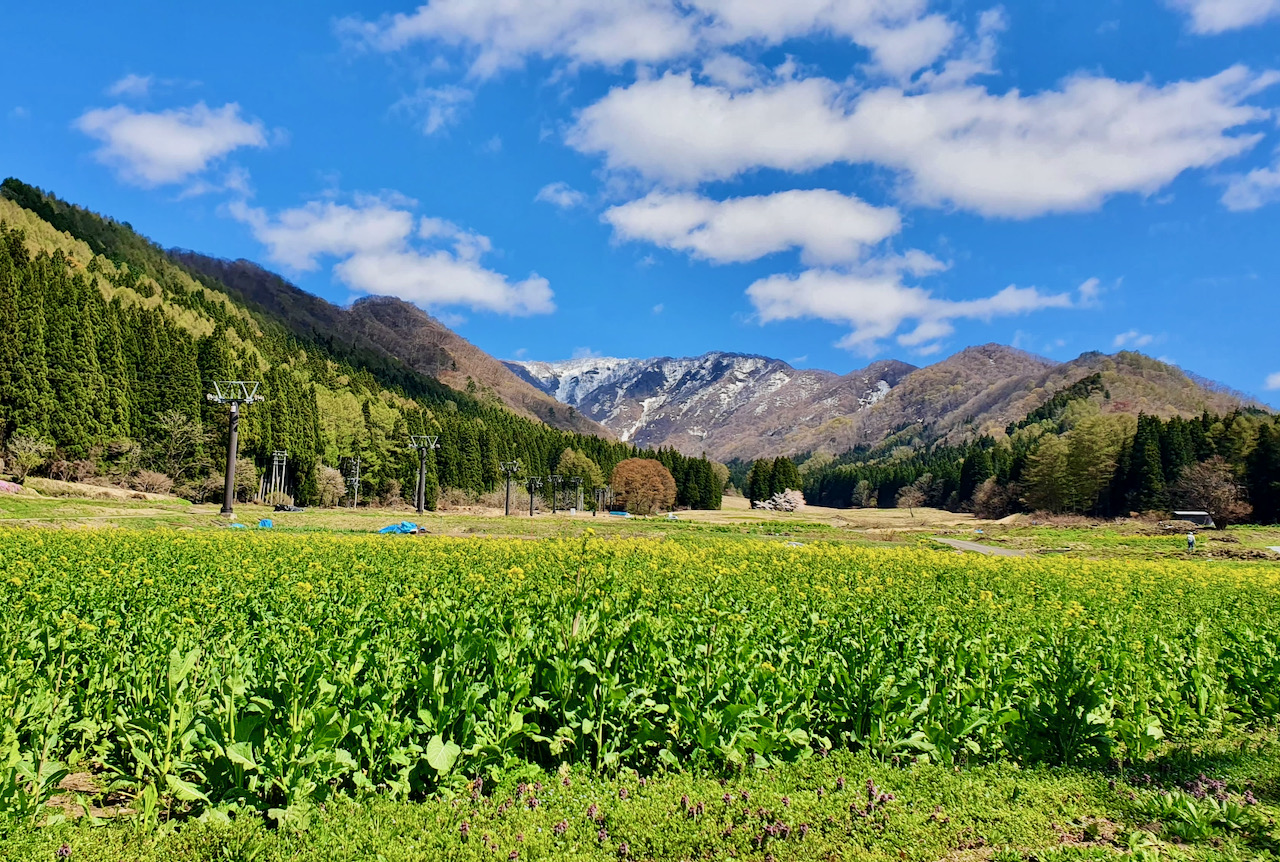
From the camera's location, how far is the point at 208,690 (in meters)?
5.41

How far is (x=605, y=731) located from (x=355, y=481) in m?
82.1

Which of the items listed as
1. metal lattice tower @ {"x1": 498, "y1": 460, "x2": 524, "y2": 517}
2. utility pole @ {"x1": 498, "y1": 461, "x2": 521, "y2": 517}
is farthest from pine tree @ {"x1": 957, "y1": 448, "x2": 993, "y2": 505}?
utility pole @ {"x1": 498, "y1": 461, "x2": 521, "y2": 517}

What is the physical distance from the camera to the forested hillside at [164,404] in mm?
50938

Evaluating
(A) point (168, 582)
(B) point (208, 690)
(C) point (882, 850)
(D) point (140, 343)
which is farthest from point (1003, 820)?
(D) point (140, 343)

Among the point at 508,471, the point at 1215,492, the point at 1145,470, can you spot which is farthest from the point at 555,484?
the point at 1215,492

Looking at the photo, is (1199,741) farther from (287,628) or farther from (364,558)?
(364,558)

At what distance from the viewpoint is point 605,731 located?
6332 mm

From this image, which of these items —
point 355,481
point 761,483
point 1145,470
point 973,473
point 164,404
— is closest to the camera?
point 164,404

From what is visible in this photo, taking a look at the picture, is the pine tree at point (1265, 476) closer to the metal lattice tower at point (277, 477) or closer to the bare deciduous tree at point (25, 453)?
the metal lattice tower at point (277, 477)

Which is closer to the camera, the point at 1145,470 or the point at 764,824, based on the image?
the point at 764,824

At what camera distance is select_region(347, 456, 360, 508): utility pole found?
81863mm

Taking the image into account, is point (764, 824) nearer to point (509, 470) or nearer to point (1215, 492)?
point (509, 470)

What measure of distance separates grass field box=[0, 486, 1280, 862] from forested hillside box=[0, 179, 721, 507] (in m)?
53.9

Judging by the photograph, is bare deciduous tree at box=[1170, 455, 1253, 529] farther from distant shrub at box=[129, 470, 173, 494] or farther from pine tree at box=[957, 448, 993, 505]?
distant shrub at box=[129, 470, 173, 494]
